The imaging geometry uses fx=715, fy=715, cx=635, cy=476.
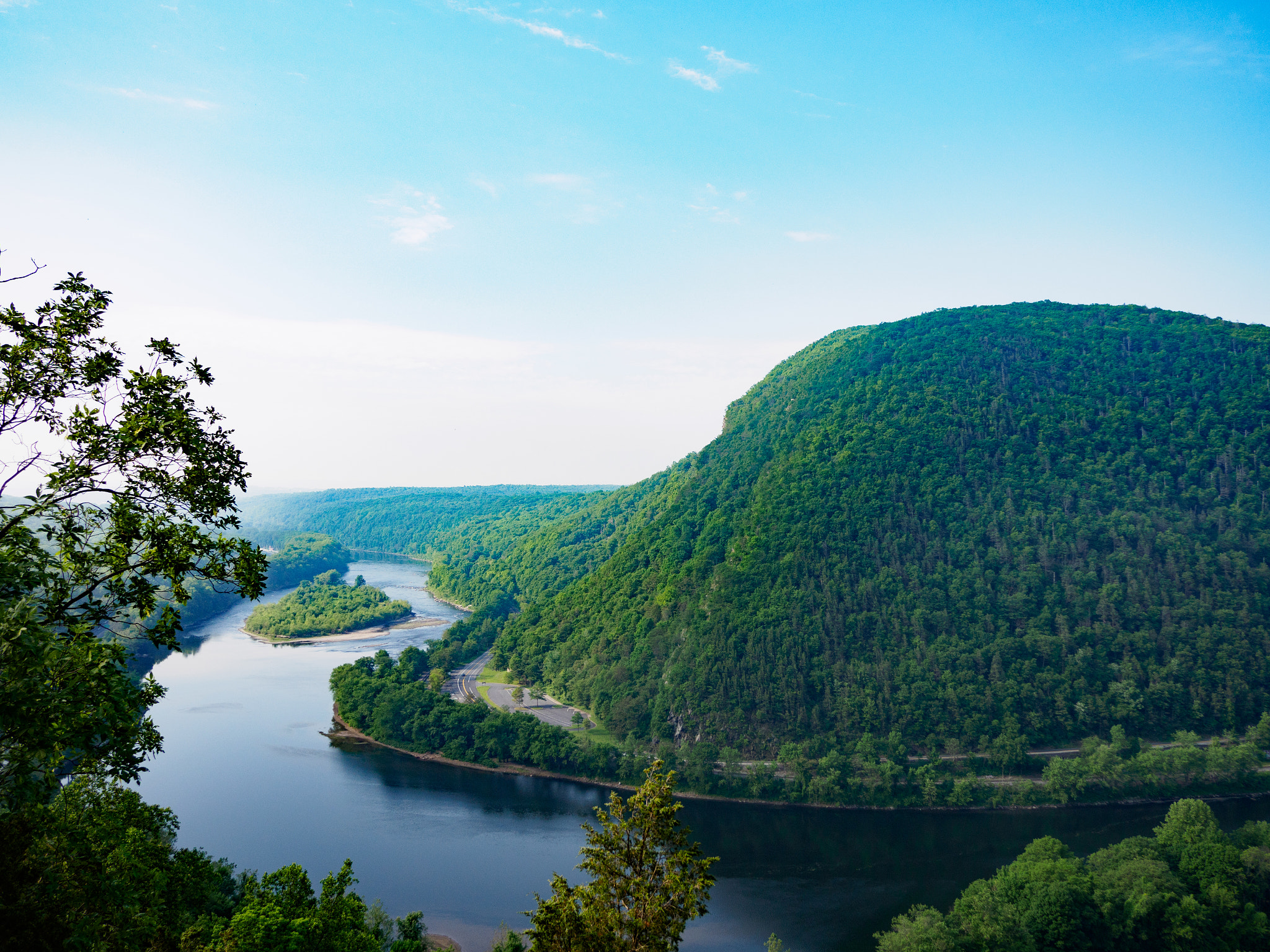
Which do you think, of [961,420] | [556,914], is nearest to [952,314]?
[961,420]

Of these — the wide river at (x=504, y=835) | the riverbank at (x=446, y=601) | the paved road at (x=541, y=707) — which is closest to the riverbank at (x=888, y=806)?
the wide river at (x=504, y=835)

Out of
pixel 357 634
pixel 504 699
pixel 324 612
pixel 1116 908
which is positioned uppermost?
pixel 1116 908

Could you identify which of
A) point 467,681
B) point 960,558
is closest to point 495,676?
point 467,681

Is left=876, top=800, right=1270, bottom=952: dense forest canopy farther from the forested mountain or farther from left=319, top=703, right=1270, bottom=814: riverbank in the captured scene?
the forested mountain

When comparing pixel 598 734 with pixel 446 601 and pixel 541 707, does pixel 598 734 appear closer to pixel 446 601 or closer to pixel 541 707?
pixel 541 707

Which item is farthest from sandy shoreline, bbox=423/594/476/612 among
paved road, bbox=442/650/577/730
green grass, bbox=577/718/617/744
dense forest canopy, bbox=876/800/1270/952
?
dense forest canopy, bbox=876/800/1270/952

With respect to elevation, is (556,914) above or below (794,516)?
below

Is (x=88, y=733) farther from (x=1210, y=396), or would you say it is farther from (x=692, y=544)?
(x=1210, y=396)
